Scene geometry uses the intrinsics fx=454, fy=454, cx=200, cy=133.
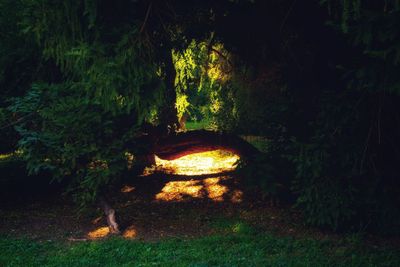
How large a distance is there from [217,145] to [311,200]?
348 cm

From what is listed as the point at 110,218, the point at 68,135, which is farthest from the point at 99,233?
the point at 68,135

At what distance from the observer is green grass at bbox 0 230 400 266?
241 inches

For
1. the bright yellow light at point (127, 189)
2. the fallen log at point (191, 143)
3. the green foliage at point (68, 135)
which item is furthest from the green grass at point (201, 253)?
the bright yellow light at point (127, 189)

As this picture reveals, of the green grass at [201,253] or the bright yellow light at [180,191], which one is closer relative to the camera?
the green grass at [201,253]

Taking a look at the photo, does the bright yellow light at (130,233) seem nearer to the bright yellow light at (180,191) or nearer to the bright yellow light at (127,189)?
the bright yellow light at (180,191)

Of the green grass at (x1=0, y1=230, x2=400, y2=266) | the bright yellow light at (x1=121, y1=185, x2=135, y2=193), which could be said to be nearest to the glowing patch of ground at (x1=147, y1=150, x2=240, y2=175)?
the bright yellow light at (x1=121, y1=185, x2=135, y2=193)

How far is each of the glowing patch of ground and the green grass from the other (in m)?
4.62

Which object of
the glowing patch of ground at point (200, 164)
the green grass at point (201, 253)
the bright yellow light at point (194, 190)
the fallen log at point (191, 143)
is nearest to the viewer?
the green grass at point (201, 253)

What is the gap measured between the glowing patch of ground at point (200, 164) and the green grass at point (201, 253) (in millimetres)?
4624

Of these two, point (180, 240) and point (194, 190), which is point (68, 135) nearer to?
point (180, 240)

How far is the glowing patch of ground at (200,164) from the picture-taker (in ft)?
41.3

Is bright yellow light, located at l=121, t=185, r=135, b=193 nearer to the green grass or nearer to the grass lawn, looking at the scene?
the grass lawn

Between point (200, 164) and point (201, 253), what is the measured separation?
24.5 feet

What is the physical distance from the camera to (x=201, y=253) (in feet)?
21.4
